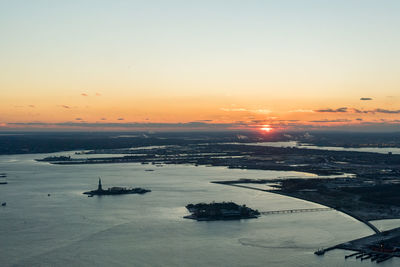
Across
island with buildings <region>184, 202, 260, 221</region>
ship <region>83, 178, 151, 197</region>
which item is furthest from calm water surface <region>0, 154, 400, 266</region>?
ship <region>83, 178, 151, 197</region>

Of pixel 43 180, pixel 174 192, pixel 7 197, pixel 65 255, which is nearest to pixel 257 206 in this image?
pixel 174 192

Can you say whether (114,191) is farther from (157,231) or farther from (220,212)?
(157,231)

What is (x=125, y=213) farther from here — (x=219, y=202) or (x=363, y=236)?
(x=363, y=236)

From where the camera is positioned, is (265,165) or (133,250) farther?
(265,165)

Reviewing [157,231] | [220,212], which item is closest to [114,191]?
[220,212]

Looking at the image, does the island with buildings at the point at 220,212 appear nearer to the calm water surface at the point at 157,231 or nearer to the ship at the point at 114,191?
the calm water surface at the point at 157,231

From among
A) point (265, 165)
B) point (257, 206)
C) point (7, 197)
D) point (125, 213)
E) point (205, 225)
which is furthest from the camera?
point (265, 165)
